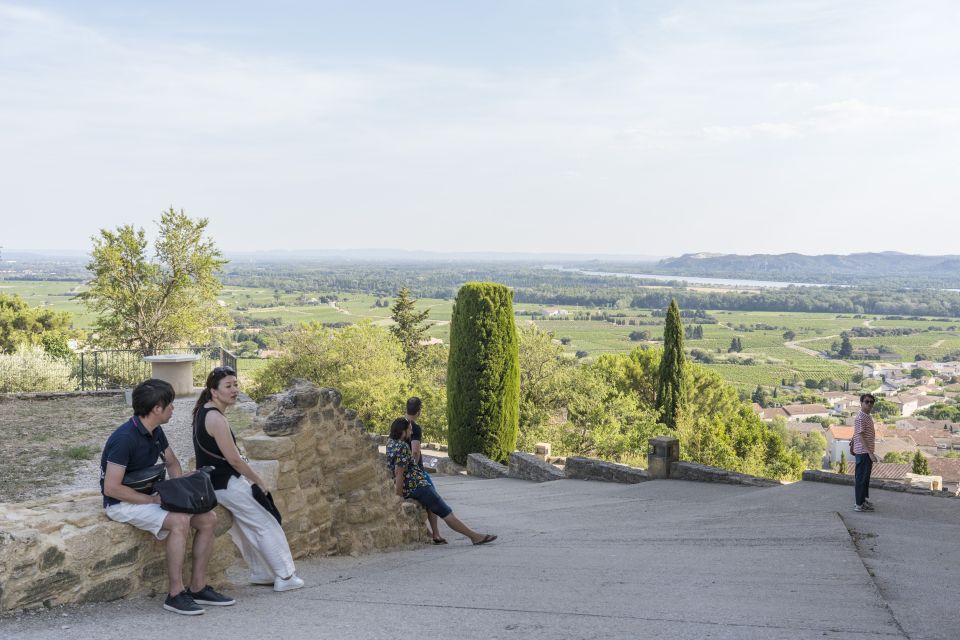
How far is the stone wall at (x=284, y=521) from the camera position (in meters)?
4.62

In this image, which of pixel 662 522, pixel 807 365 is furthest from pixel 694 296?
pixel 662 522

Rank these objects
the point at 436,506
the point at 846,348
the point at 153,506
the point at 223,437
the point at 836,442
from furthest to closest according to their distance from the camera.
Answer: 1. the point at 846,348
2. the point at 836,442
3. the point at 436,506
4. the point at 223,437
5. the point at 153,506

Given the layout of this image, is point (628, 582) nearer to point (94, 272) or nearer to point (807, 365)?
point (94, 272)

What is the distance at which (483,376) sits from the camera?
22375mm

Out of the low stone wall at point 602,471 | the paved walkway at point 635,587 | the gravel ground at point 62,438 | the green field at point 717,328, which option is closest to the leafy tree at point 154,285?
the gravel ground at point 62,438

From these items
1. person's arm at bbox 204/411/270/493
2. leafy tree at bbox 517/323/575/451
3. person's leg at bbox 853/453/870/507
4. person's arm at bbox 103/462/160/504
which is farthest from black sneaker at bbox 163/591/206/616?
leafy tree at bbox 517/323/575/451

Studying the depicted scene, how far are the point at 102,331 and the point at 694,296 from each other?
174828mm

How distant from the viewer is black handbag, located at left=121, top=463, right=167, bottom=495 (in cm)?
498

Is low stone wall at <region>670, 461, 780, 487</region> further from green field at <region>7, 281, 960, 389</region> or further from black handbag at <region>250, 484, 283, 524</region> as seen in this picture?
green field at <region>7, 281, 960, 389</region>

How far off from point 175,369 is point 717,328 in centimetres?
13152

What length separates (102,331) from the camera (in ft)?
95.3

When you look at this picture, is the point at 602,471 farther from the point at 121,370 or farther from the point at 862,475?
the point at 121,370

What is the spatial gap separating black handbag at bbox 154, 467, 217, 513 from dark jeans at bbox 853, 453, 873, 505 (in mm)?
8220

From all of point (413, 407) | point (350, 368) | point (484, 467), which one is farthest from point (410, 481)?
point (350, 368)
